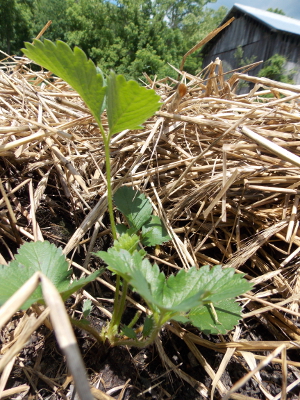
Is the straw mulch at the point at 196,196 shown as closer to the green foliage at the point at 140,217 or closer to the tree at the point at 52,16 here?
the green foliage at the point at 140,217

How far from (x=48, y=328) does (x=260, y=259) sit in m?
0.51

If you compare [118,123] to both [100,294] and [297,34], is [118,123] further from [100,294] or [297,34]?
[297,34]

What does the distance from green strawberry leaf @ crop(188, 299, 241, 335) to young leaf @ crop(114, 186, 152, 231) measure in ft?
0.72

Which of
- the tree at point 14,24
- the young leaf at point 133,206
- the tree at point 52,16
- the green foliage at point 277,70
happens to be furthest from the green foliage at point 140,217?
the tree at point 52,16

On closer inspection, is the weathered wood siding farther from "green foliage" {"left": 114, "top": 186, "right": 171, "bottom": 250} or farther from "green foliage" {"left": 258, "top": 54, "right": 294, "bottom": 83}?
"green foliage" {"left": 114, "top": 186, "right": 171, "bottom": 250}

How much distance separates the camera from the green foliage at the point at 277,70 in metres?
7.96

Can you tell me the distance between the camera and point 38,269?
488mm

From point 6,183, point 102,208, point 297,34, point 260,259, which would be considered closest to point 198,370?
point 260,259

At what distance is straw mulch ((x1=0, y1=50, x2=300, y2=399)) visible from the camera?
1.91 feet

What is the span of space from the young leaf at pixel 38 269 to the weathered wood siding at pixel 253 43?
9806 millimetres

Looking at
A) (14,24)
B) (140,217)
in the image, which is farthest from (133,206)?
(14,24)

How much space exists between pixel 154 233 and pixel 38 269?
0.25m

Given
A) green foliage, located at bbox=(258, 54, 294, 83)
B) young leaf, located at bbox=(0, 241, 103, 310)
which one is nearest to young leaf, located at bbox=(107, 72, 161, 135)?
young leaf, located at bbox=(0, 241, 103, 310)

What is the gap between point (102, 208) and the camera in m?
0.67
